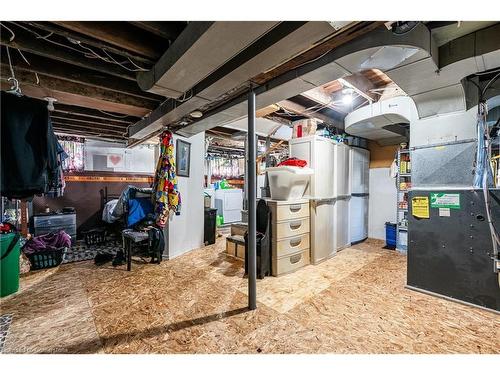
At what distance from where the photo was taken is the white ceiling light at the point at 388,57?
62.3 inches

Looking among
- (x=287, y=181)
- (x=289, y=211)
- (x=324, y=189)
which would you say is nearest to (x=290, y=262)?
(x=289, y=211)

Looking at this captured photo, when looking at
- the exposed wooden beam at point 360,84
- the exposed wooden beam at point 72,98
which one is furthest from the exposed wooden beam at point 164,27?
→ the exposed wooden beam at point 360,84

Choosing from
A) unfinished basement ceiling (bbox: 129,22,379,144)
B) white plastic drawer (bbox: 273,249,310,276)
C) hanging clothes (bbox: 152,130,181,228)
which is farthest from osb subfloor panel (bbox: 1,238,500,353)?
unfinished basement ceiling (bbox: 129,22,379,144)

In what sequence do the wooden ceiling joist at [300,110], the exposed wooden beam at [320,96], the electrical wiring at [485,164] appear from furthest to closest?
the wooden ceiling joist at [300,110]
the exposed wooden beam at [320,96]
the electrical wiring at [485,164]

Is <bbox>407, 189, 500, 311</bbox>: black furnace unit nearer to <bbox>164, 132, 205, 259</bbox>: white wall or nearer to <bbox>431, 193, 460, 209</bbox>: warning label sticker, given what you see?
<bbox>431, 193, 460, 209</bbox>: warning label sticker

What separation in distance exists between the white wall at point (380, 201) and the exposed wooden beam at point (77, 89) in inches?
187

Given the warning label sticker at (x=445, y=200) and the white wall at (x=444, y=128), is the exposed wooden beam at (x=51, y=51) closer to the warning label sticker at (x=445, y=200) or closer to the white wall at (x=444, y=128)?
the white wall at (x=444, y=128)

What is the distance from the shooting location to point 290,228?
10.4 ft

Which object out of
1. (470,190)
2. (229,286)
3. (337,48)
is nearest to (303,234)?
(229,286)

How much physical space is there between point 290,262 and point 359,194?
2575 mm

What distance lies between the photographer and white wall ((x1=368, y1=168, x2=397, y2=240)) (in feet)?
16.2

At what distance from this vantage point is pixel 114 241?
194 inches
